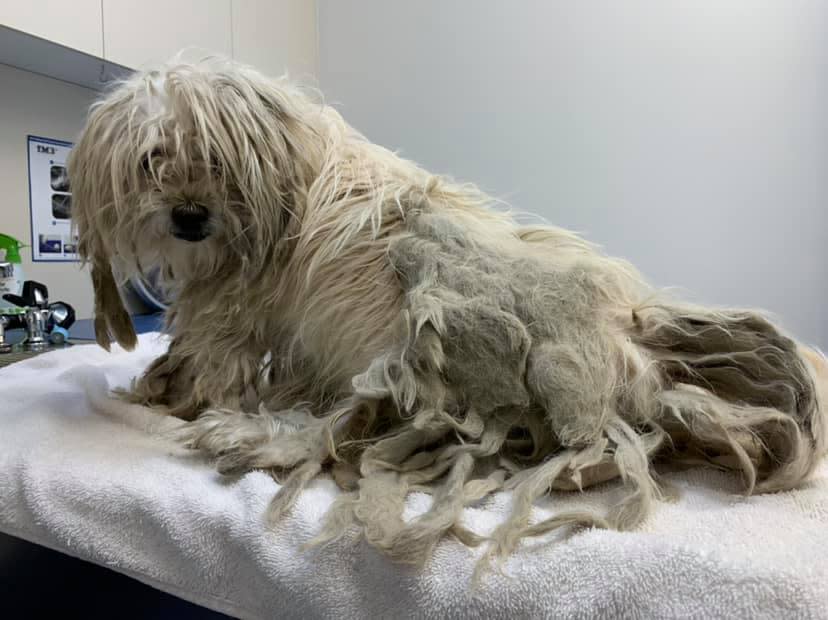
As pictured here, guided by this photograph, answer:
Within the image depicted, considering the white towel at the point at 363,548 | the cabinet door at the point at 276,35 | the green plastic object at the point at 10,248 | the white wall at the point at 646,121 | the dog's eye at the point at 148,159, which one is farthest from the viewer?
the cabinet door at the point at 276,35

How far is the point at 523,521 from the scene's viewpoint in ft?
1.45

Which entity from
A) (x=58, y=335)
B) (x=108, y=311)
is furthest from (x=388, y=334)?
(x=58, y=335)

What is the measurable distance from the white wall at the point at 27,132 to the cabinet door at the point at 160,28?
0.26 m

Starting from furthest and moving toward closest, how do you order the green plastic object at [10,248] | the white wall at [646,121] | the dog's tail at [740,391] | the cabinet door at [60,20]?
the white wall at [646,121] → the green plastic object at [10,248] → the cabinet door at [60,20] → the dog's tail at [740,391]

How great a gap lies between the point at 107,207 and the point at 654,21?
1793 mm

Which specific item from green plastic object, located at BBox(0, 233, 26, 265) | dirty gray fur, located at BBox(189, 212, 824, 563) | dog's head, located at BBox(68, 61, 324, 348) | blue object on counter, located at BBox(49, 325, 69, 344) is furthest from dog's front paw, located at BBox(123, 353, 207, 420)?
green plastic object, located at BBox(0, 233, 26, 265)

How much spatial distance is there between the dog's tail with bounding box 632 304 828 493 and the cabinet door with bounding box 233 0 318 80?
1.73 m

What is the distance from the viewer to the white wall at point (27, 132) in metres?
1.52

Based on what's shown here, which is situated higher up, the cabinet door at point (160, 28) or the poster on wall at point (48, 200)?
the cabinet door at point (160, 28)

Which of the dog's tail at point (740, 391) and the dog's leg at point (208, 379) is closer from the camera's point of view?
→ the dog's tail at point (740, 391)

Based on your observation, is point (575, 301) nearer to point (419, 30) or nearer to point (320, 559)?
point (320, 559)

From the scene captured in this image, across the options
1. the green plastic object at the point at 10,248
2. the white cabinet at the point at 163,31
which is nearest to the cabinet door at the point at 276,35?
the white cabinet at the point at 163,31

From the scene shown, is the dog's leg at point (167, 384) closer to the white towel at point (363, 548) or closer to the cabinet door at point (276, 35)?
the white towel at point (363, 548)

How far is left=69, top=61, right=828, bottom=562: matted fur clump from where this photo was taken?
19.9 inches
